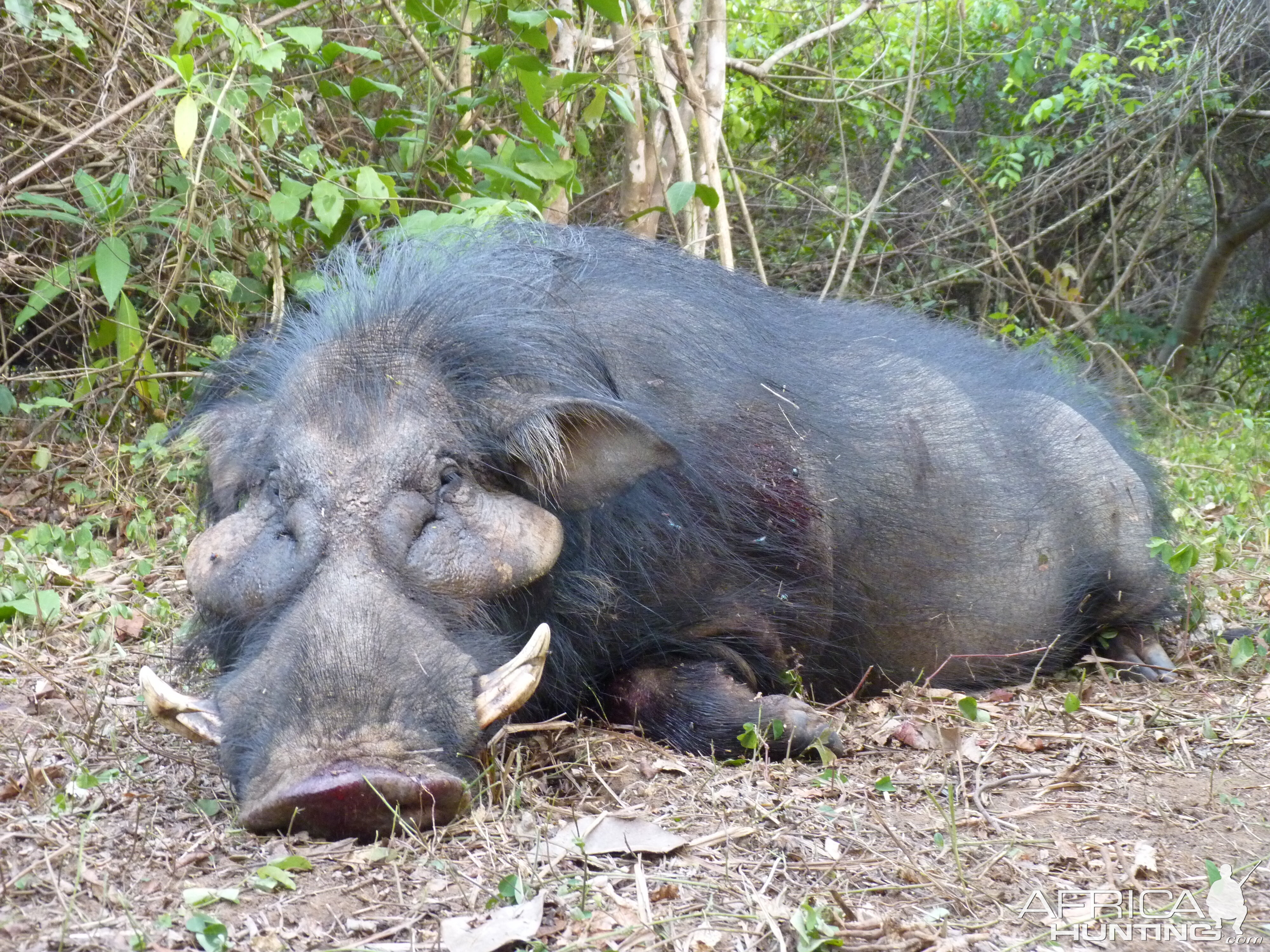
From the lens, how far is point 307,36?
4914 millimetres

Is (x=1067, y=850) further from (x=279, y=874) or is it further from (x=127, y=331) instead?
(x=127, y=331)

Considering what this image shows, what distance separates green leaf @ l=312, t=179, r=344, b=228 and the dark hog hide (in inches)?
34.4

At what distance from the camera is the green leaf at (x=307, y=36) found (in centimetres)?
489

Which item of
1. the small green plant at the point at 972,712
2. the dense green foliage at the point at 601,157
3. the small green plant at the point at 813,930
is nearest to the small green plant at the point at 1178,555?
the small green plant at the point at 972,712

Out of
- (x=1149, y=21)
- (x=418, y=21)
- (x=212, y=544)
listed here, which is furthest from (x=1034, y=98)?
(x=212, y=544)

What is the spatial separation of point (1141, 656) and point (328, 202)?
3.48 m

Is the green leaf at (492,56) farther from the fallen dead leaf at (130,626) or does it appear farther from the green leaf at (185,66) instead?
the fallen dead leaf at (130,626)

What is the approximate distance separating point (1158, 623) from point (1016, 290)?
5778 millimetres

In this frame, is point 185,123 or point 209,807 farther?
point 185,123

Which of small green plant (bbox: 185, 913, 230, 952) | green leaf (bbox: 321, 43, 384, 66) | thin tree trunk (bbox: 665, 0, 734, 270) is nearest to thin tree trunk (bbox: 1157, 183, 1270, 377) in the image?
thin tree trunk (bbox: 665, 0, 734, 270)

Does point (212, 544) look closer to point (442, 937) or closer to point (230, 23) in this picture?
point (442, 937)

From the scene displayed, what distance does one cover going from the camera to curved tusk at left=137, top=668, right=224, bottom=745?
2.89 metres

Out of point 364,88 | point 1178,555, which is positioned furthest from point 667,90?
point 1178,555

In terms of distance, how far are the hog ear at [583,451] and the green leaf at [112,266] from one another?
9.01 feet
